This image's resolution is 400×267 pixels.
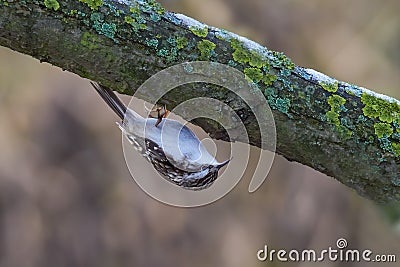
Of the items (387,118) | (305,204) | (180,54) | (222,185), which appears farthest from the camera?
(305,204)

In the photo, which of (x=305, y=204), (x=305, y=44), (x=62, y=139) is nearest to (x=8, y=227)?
(x=62, y=139)

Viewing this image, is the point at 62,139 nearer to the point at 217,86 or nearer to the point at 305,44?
the point at 305,44
